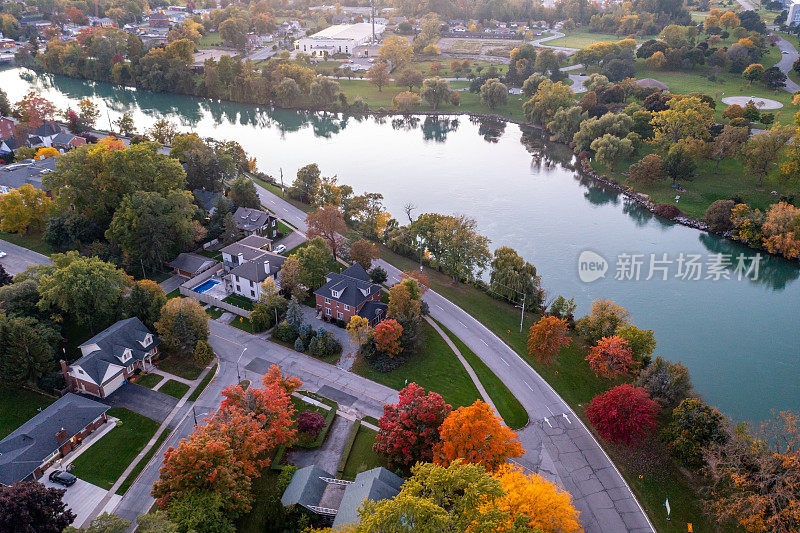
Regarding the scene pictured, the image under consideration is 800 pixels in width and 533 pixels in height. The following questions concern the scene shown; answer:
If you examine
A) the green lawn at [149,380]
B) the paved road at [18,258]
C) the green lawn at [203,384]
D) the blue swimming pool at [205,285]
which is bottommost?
the green lawn at [149,380]

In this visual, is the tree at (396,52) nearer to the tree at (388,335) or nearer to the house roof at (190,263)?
the house roof at (190,263)

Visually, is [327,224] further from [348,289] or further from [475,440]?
[475,440]

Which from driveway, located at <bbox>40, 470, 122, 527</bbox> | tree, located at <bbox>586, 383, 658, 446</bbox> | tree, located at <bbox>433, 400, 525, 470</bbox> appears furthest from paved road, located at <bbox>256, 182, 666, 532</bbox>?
driveway, located at <bbox>40, 470, 122, 527</bbox>

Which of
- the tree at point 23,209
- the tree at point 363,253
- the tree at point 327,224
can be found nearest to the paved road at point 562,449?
the tree at point 363,253

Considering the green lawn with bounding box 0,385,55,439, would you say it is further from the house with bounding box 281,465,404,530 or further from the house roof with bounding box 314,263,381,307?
the house roof with bounding box 314,263,381,307

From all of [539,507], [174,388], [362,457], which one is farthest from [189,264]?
[539,507]

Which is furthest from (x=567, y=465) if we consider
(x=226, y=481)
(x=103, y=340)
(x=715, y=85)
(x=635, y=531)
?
(x=715, y=85)

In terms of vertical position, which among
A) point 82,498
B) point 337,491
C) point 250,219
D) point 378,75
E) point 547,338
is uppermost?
point 378,75
